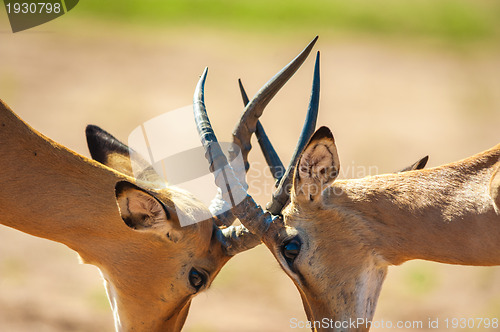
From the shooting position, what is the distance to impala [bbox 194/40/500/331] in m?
4.16

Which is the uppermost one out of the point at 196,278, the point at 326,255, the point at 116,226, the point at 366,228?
the point at 116,226

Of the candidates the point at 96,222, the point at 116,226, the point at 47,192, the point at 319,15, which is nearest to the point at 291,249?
the point at 116,226

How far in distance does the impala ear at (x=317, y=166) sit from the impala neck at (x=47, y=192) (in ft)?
4.15

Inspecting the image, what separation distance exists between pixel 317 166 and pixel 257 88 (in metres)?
12.0

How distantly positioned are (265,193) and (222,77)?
7.74 m

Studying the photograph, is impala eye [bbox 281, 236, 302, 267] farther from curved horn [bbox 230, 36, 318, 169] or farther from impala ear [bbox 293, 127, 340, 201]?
curved horn [bbox 230, 36, 318, 169]

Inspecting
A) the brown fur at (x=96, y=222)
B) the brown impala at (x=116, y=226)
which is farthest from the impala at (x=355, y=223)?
the brown fur at (x=96, y=222)

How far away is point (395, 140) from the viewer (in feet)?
43.5

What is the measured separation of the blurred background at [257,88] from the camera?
845 centimetres

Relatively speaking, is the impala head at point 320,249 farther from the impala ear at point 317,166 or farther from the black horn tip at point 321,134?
the black horn tip at point 321,134

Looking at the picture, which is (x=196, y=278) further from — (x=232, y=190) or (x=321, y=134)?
(x=321, y=134)

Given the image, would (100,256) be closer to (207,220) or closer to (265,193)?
(207,220)

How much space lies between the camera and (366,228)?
169 inches

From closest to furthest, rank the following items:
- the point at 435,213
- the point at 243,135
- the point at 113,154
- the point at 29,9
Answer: the point at 435,213 < the point at 243,135 < the point at 113,154 < the point at 29,9
